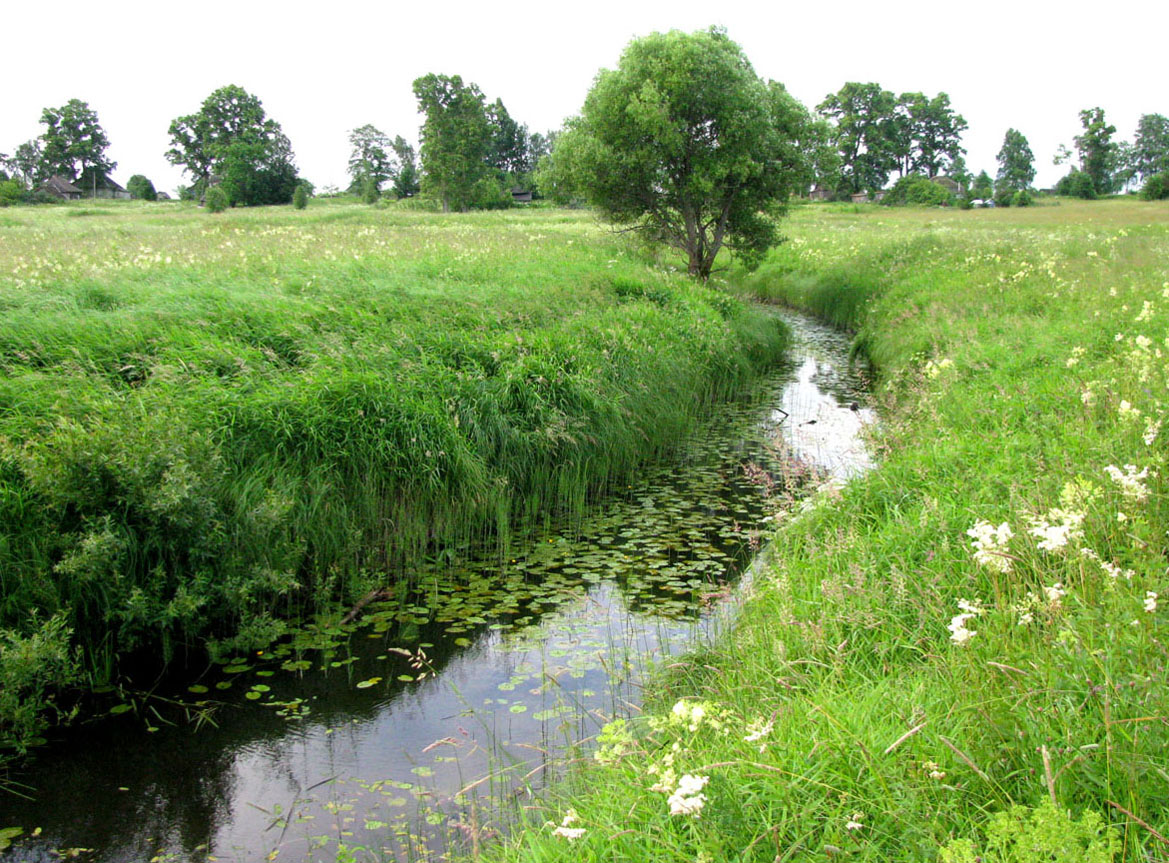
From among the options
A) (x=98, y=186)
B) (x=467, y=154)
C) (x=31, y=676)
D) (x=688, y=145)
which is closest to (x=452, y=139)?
(x=467, y=154)

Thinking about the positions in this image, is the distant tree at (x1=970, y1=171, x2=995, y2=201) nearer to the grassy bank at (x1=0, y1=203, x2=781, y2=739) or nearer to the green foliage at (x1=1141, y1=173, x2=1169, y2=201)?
the green foliage at (x1=1141, y1=173, x2=1169, y2=201)

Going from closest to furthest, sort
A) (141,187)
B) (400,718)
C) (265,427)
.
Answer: (400,718) → (265,427) → (141,187)

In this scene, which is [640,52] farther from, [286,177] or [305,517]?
[286,177]

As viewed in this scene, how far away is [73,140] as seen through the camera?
267 feet

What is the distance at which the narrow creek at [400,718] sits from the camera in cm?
382

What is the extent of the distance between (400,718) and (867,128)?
101888 mm

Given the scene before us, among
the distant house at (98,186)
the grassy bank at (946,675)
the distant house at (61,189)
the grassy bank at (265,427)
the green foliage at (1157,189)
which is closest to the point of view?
the grassy bank at (946,675)

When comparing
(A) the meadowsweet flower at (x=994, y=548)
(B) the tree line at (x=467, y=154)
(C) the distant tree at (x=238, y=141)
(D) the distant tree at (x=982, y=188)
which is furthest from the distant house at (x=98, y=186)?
(A) the meadowsweet flower at (x=994, y=548)

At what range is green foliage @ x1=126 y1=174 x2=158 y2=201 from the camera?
8488 cm

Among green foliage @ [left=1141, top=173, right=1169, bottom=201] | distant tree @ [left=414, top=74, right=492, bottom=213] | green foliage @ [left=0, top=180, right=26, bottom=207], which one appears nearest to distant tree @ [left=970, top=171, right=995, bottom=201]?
green foliage @ [left=1141, top=173, right=1169, bottom=201]

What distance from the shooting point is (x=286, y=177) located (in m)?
76.7

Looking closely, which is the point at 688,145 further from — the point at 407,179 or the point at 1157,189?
the point at 407,179

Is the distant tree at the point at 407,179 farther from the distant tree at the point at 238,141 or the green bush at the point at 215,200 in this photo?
the green bush at the point at 215,200

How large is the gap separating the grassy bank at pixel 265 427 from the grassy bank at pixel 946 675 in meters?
3.02
